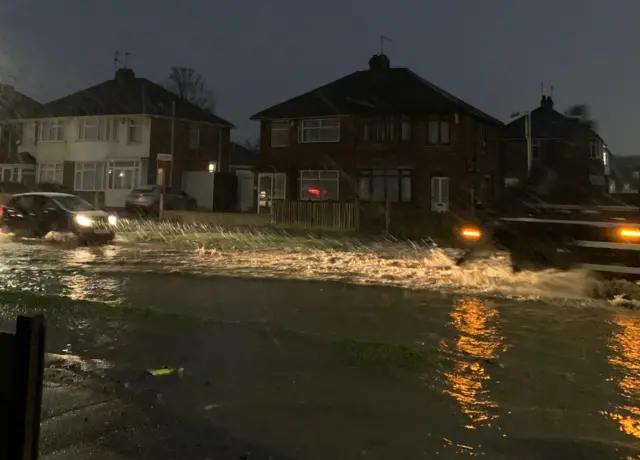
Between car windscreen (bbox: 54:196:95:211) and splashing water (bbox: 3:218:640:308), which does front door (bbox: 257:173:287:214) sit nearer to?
splashing water (bbox: 3:218:640:308)

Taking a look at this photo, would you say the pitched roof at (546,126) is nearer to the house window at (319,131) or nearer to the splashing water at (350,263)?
the house window at (319,131)

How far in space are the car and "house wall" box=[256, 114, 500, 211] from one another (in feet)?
51.8

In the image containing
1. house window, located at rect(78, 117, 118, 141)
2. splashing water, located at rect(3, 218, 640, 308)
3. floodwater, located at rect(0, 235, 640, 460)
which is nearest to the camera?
floodwater, located at rect(0, 235, 640, 460)

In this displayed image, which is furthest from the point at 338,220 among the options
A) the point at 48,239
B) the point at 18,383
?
the point at 18,383

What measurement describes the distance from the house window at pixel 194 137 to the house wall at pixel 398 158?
320 inches

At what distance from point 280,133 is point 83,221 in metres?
18.3

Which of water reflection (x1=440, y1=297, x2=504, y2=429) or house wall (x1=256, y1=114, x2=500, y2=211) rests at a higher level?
house wall (x1=256, y1=114, x2=500, y2=211)

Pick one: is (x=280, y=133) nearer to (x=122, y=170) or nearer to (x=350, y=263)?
(x=122, y=170)

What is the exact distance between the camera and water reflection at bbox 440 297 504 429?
213 inches

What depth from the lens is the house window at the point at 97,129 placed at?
42469 mm

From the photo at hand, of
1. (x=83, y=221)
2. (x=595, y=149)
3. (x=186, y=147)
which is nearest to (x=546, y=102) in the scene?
(x=595, y=149)

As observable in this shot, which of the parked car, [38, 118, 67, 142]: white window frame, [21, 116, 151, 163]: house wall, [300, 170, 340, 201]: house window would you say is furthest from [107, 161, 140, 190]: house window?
[300, 170, 340, 201]: house window

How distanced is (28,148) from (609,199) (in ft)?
140

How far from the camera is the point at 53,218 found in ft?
68.2
